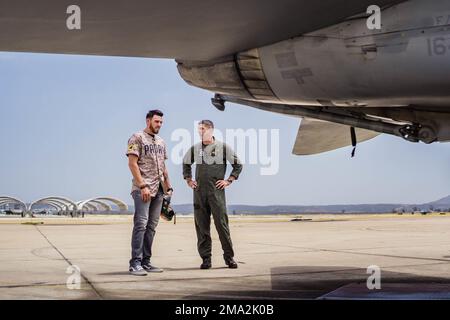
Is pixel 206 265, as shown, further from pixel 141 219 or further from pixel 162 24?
pixel 162 24

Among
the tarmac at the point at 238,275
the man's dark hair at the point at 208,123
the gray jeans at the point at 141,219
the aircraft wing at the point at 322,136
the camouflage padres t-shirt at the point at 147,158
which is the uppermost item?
the man's dark hair at the point at 208,123

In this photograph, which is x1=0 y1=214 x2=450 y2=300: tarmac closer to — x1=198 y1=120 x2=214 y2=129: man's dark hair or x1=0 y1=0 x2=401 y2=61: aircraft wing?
x1=198 y1=120 x2=214 y2=129: man's dark hair

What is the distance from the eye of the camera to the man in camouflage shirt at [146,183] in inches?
264

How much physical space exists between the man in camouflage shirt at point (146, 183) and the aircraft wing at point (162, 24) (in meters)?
2.23

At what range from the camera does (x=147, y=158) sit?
686cm

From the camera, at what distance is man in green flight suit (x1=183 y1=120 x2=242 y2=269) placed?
23.8 ft

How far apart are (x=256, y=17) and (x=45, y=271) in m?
4.64

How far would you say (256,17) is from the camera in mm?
4105

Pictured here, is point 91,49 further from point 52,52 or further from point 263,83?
point 263,83

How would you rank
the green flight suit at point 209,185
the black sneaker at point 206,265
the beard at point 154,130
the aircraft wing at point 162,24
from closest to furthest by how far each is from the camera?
the aircraft wing at point 162,24 → the beard at point 154,130 → the green flight suit at point 209,185 → the black sneaker at point 206,265

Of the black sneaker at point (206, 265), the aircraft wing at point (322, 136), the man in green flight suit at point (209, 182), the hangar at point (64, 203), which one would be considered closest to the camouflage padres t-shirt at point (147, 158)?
the man in green flight suit at point (209, 182)

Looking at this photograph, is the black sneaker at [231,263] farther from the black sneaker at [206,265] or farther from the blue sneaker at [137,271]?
the blue sneaker at [137,271]

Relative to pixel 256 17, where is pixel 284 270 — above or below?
below
